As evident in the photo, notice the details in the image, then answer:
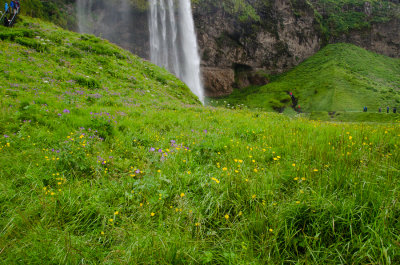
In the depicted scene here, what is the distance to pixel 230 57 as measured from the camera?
2795 inches

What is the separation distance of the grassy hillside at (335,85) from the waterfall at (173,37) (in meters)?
16.9

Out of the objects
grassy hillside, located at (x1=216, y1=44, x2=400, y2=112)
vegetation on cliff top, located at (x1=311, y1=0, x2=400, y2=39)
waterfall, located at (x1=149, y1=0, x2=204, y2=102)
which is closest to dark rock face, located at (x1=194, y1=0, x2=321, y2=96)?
grassy hillside, located at (x1=216, y1=44, x2=400, y2=112)

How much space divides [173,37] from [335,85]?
47741mm

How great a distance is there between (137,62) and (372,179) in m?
19.2

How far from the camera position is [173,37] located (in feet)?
166

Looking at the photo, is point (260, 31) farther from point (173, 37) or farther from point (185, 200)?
point (185, 200)

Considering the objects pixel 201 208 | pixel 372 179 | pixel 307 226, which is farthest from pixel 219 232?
pixel 372 179

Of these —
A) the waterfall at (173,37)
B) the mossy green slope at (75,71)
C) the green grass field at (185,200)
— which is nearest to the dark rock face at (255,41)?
the waterfall at (173,37)

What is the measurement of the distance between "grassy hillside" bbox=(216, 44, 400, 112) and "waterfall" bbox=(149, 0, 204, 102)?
1687 cm

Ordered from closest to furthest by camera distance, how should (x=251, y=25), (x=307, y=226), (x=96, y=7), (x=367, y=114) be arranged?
(x=307, y=226) → (x=367, y=114) → (x=96, y=7) → (x=251, y=25)

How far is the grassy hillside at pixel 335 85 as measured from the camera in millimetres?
49469

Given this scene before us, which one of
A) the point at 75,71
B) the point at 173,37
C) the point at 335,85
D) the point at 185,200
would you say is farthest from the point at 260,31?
the point at 185,200

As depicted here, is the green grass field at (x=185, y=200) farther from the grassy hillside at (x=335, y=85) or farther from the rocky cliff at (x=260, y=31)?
the rocky cliff at (x=260, y=31)

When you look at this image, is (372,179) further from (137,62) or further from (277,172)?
(137,62)
